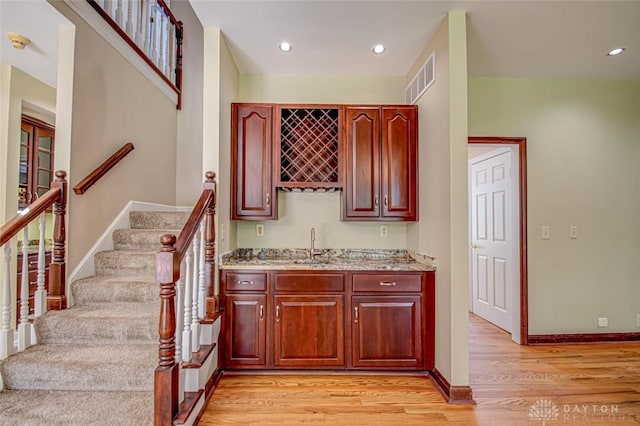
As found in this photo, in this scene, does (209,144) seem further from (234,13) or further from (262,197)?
(234,13)

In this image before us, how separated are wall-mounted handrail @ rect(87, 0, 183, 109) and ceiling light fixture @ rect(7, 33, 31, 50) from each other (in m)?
0.61

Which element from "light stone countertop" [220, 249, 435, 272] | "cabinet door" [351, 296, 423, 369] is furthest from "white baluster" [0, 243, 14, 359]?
"cabinet door" [351, 296, 423, 369]

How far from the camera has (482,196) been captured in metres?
4.32

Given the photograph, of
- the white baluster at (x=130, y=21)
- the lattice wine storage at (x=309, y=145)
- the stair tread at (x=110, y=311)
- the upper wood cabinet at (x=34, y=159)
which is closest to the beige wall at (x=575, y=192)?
the lattice wine storage at (x=309, y=145)

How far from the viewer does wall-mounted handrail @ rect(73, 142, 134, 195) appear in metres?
2.66

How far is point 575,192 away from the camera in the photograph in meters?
3.40

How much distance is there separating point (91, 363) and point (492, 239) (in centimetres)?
420

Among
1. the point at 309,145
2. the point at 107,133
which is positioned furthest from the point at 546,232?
the point at 107,133

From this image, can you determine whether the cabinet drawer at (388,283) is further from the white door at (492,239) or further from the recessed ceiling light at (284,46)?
the recessed ceiling light at (284,46)

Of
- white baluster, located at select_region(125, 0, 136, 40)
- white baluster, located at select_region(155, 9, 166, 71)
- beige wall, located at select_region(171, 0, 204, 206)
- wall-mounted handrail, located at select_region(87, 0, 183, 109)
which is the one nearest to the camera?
wall-mounted handrail, located at select_region(87, 0, 183, 109)

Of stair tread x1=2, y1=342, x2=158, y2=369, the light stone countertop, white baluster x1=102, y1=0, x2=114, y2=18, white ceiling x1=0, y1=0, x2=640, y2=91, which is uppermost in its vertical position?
white baluster x1=102, y1=0, x2=114, y2=18

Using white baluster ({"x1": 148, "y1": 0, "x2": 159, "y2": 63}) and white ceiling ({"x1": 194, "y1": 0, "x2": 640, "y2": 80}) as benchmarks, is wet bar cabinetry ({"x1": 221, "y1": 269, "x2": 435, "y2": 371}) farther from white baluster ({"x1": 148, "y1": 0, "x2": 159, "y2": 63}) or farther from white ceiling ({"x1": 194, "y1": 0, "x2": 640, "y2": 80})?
white baluster ({"x1": 148, "y1": 0, "x2": 159, "y2": 63})

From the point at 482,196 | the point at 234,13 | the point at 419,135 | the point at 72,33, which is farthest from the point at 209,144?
the point at 482,196

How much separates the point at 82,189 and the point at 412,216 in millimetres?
2859
